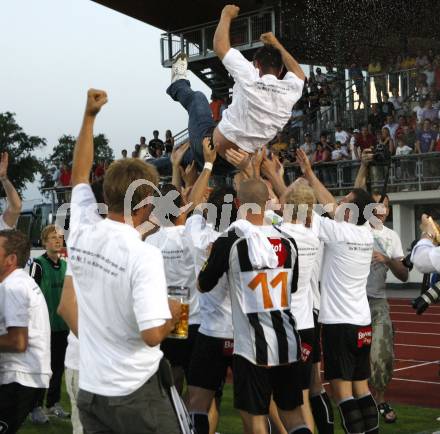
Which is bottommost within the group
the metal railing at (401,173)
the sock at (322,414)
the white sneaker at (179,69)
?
the sock at (322,414)

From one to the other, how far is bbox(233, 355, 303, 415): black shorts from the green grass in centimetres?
248

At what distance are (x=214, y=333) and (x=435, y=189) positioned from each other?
49.7 feet

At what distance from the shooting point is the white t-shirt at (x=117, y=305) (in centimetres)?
355

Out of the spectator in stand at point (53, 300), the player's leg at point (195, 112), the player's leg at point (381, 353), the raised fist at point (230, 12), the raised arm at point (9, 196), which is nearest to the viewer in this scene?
the raised fist at point (230, 12)

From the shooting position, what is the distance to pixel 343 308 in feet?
21.5

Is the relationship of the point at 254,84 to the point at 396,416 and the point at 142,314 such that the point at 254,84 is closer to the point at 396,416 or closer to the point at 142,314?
the point at 142,314

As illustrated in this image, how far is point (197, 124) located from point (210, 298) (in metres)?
1.63

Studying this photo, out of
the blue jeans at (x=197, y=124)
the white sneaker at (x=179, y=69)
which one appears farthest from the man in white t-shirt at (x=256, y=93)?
the white sneaker at (x=179, y=69)

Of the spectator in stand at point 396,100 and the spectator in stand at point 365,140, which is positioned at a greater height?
the spectator in stand at point 396,100

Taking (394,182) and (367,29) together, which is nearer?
(394,182)

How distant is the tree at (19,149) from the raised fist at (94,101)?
196 ft

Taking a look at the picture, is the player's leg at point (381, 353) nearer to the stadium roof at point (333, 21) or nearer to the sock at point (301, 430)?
the sock at point (301, 430)

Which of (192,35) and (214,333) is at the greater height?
(192,35)

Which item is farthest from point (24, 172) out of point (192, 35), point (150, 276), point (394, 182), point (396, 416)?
point (150, 276)
